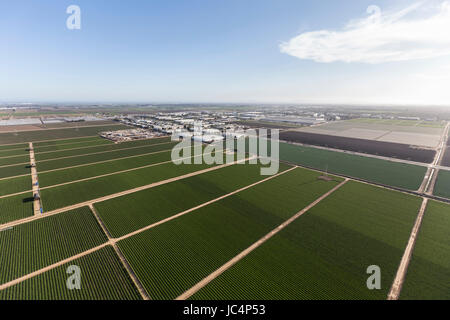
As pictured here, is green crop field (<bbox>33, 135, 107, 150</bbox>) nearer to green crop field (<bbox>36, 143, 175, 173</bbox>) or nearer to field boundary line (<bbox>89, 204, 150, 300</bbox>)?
green crop field (<bbox>36, 143, 175, 173</bbox>)

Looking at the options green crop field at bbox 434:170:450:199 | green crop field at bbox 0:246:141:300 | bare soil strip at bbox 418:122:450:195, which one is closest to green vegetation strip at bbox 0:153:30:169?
green crop field at bbox 0:246:141:300

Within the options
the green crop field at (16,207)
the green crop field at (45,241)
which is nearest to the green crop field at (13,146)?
the green crop field at (16,207)

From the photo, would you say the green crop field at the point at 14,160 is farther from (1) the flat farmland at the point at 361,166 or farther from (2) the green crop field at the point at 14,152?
(1) the flat farmland at the point at 361,166

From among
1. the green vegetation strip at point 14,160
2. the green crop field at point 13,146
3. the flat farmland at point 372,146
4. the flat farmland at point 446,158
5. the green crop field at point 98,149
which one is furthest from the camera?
the green crop field at point 13,146

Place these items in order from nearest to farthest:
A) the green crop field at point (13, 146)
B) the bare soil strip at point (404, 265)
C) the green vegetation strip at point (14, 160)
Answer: the bare soil strip at point (404, 265) < the green vegetation strip at point (14, 160) < the green crop field at point (13, 146)

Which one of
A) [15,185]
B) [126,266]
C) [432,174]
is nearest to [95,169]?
[15,185]
